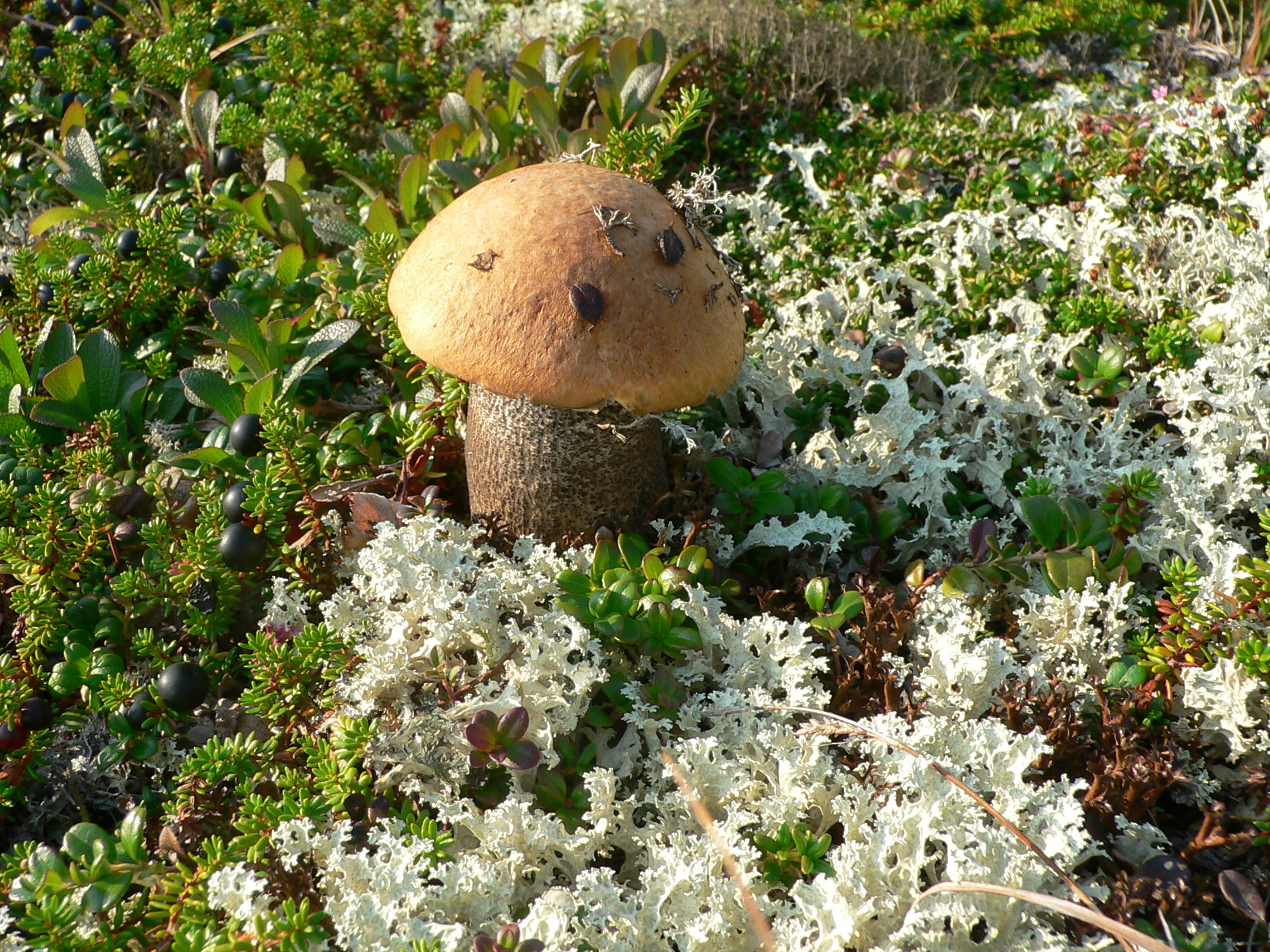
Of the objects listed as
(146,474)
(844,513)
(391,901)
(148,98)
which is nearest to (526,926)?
(391,901)

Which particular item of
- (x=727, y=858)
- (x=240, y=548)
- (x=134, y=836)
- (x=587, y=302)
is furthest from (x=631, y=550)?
(x=134, y=836)

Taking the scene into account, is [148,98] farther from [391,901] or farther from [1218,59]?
[1218,59]

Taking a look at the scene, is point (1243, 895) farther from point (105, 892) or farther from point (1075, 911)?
point (105, 892)

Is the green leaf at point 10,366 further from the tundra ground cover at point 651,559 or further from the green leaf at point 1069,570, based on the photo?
the green leaf at point 1069,570

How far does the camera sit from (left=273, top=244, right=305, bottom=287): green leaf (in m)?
3.02

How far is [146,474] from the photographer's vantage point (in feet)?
8.29

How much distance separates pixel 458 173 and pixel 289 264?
25.7 inches

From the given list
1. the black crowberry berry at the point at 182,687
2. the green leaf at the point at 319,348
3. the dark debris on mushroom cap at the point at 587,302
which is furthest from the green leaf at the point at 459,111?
the black crowberry berry at the point at 182,687

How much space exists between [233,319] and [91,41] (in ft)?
8.42

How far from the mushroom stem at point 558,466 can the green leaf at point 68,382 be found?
1195 millimetres

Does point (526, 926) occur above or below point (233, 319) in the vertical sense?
below

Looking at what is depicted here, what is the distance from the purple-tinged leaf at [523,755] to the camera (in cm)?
183

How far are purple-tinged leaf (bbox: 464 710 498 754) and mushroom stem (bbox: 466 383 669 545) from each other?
2.06 ft

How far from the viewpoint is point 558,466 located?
2256mm
